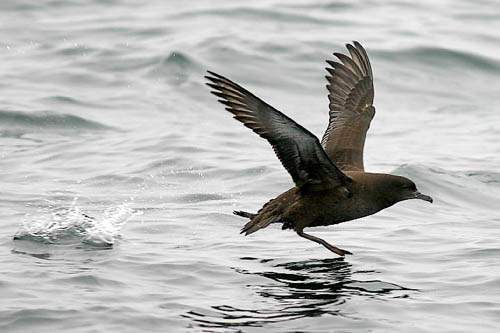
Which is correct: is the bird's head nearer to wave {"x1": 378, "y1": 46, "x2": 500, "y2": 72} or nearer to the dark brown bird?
the dark brown bird

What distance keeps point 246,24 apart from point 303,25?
3.31 feet

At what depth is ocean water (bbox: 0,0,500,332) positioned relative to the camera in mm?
7023

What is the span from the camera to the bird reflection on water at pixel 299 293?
669 cm

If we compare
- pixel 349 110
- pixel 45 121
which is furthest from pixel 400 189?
pixel 45 121

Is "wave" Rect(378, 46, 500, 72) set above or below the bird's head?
above

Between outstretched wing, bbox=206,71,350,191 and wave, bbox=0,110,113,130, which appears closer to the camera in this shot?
outstretched wing, bbox=206,71,350,191

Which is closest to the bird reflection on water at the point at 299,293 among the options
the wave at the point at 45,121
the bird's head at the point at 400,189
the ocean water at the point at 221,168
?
the ocean water at the point at 221,168

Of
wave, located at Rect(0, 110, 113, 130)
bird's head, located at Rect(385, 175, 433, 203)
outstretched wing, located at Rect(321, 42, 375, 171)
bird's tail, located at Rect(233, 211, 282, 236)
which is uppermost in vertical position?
outstretched wing, located at Rect(321, 42, 375, 171)

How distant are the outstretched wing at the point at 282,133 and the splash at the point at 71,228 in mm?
1749

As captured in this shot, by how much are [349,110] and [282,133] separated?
7.12ft

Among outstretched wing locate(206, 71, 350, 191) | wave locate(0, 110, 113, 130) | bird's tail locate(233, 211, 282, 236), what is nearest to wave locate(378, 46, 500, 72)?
wave locate(0, 110, 113, 130)

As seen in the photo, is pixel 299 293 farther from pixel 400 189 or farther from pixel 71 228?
pixel 71 228

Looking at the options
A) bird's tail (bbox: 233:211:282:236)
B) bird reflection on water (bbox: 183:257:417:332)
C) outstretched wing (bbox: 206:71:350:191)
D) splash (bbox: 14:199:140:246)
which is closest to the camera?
bird reflection on water (bbox: 183:257:417:332)

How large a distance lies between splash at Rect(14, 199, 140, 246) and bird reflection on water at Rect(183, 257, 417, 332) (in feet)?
3.95
